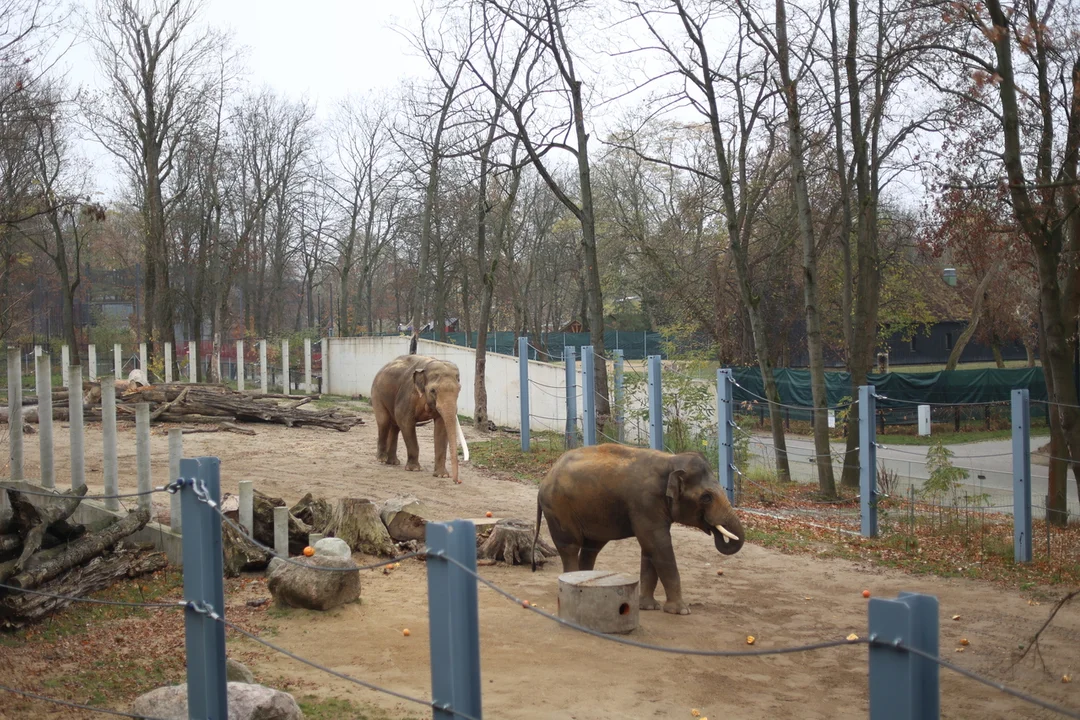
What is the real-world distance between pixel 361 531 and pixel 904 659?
7945 mm

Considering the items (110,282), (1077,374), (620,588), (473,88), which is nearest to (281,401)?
(473,88)

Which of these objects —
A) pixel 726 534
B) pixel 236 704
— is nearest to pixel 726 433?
pixel 726 534

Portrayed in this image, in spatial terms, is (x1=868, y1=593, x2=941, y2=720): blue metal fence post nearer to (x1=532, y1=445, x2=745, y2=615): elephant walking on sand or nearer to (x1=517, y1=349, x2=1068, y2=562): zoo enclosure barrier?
(x1=532, y1=445, x2=745, y2=615): elephant walking on sand

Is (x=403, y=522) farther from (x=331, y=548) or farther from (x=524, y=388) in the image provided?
(x=524, y=388)

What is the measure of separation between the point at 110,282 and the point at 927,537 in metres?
54.8

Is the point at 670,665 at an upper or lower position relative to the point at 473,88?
lower

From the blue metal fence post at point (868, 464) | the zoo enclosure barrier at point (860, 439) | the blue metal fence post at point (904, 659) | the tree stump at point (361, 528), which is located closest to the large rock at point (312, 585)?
the tree stump at point (361, 528)

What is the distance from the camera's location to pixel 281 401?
28125 millimetres

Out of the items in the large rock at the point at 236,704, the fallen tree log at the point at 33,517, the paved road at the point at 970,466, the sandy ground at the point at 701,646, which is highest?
the fallen tree log at the point at 33,517

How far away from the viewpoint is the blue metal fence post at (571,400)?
789 inches

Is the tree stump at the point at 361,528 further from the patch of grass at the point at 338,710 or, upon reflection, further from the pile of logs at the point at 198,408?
the pile of logs at the point at 198,408

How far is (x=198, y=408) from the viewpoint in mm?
Answer: 21797

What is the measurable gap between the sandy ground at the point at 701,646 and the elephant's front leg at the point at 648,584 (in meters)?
0.31

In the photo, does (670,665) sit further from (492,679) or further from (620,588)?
(492,679)
